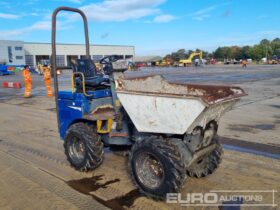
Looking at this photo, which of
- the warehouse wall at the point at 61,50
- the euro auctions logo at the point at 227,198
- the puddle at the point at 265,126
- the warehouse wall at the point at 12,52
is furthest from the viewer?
the warehouse wall at the point at 61,50

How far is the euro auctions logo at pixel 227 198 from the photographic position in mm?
3572

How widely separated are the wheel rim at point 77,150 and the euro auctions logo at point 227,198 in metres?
1.68

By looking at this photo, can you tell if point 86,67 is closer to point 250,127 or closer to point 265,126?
point 250,127

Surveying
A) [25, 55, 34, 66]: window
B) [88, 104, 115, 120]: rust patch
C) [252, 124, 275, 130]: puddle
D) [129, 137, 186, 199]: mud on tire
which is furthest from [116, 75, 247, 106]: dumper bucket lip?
[25, 55, 34, 66]: window

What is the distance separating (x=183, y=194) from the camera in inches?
150

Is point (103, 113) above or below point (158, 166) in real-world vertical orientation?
above

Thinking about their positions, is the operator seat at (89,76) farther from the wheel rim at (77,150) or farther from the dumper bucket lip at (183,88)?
the wheel rim at (77,150)

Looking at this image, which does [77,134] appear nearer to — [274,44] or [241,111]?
[241,111]

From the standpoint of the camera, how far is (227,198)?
145 inches

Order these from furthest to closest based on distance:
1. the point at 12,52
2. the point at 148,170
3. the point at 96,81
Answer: the point at 12,52, the point at 96,81, the point at 148,170

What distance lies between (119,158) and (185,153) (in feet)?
6.09

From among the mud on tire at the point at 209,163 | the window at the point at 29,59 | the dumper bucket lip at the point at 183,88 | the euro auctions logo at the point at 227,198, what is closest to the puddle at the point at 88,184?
the euro auctions logo at the point at 227,198

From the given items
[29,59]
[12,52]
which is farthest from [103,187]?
[29,59]

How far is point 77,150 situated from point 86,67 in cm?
134
